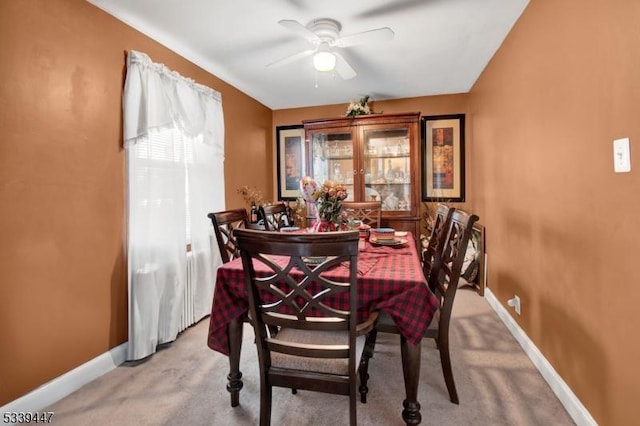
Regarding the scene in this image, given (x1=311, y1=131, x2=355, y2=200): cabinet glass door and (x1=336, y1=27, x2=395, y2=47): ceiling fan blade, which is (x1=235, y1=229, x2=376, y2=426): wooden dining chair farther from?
(x1=311, y1=131, x2=355, y2=200): cabinet glass door

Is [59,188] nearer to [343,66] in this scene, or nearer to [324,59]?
[324,59]

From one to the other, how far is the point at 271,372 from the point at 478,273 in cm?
281

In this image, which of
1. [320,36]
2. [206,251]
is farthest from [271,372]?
[320,36]

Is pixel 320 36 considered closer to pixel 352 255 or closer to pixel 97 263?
pixel 352 255

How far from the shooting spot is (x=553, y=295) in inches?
69.9

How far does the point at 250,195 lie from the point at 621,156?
321cm

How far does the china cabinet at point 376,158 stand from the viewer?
3.60m

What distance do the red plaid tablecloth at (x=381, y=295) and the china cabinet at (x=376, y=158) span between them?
6.63 feet

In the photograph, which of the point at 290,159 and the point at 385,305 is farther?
the point at 290,159

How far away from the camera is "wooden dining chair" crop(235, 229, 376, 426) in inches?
42.4

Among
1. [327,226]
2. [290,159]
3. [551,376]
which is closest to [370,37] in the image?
[327,226]

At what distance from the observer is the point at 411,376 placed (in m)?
1.40

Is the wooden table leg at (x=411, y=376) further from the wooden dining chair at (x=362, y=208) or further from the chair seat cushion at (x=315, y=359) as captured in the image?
the wooden dining chair at (x=362, y=208)

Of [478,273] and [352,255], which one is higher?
[352,255]
